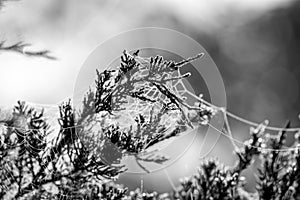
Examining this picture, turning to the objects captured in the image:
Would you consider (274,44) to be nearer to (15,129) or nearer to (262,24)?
(262,24)

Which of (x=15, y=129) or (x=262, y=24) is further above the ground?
(x=262, y=24)

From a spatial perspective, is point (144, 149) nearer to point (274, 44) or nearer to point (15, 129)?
point (15, 129)

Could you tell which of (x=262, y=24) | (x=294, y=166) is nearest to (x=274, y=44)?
(x=262, y=24)

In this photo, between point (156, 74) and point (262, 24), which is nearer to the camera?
point (156, 74)

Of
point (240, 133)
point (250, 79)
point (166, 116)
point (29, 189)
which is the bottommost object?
point (29, 189)

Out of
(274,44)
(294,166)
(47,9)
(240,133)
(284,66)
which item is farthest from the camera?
(274,44)

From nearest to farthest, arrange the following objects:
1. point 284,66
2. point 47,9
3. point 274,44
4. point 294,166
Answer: point 294,166 < point 47,9 < point 284,66 < point 274,44

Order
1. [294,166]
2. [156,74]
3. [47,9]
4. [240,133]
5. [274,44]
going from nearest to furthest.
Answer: [156,74] → [294,166] → [240,133] → [47,9] → [274,44]

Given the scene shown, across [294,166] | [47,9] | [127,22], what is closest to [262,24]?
[127,22]

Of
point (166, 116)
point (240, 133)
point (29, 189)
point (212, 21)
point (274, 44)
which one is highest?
point (212, 21)

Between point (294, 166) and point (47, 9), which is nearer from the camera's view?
point (294, 166)
